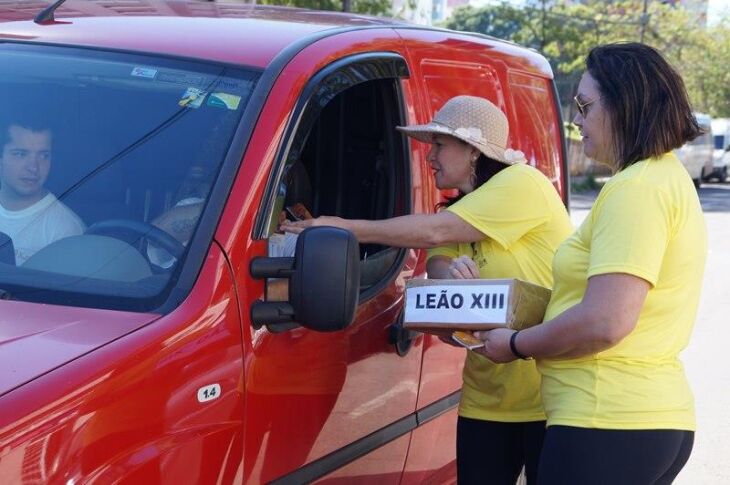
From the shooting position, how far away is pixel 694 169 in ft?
116

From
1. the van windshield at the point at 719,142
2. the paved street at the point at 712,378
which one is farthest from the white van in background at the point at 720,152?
the paved street at the point at 712,378

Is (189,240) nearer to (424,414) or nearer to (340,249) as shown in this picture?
(340,249)

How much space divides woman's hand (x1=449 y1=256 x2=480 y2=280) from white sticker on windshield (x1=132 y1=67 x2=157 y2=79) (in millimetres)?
1001

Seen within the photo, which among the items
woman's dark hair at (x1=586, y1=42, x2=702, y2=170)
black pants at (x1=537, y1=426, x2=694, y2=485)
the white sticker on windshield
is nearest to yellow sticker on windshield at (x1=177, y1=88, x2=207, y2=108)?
the white sticker on windshield

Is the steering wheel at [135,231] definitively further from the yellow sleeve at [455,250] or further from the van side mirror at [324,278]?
the yellow sleeve at [455,250]

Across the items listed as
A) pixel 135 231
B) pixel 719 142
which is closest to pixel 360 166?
pixel 135 231

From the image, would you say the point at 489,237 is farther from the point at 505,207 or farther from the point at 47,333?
the point at 47,333

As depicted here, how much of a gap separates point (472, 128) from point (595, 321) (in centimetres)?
99

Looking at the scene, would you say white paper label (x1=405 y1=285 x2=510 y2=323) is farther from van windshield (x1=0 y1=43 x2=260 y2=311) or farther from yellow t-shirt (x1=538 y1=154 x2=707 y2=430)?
van windshield (x1=0 y1=43 x2=260 y2=311)

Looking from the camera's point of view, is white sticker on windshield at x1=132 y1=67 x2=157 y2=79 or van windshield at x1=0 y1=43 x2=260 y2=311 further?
white sticker on windshield at x1=132 y1=67 x2=157 y2=79

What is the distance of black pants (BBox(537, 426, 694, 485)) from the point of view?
2.77m

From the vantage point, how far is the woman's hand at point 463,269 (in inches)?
129

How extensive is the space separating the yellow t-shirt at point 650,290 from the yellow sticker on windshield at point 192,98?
1.04 m

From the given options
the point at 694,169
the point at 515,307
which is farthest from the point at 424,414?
the point at 694,169
